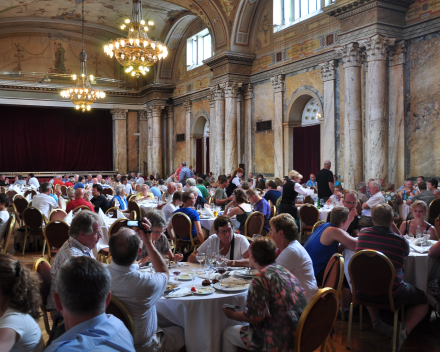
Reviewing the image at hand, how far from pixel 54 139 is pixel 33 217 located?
55.5 feet

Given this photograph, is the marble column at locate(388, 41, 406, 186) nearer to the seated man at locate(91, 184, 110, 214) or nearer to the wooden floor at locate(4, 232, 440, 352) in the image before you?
the wooden floor at locate(4, 232, 440, 352)

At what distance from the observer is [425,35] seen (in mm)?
9703

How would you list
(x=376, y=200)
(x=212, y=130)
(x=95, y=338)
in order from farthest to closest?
(x=212, y=130), (x=376, y=200), (x=95, y=338)

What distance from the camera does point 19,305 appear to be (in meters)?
1.96

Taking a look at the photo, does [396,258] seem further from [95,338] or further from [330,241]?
[95,338]

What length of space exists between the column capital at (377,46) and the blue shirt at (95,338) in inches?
383

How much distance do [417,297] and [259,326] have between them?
2.15 metres

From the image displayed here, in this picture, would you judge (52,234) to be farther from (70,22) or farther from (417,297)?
(70,22)

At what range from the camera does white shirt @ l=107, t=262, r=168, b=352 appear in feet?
8.61

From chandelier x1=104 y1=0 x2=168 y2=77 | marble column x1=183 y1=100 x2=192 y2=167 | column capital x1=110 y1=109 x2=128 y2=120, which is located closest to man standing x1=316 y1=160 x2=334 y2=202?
chandelier x1=104 y1=0 x2=168 y2=77

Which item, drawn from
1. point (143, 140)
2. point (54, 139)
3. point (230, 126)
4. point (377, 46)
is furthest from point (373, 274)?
point (54, 139)

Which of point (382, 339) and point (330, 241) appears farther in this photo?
point (330, 241)

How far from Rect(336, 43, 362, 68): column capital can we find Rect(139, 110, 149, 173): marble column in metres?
14.8

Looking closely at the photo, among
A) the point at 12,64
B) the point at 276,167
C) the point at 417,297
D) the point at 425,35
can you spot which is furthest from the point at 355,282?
the point at 12,64
